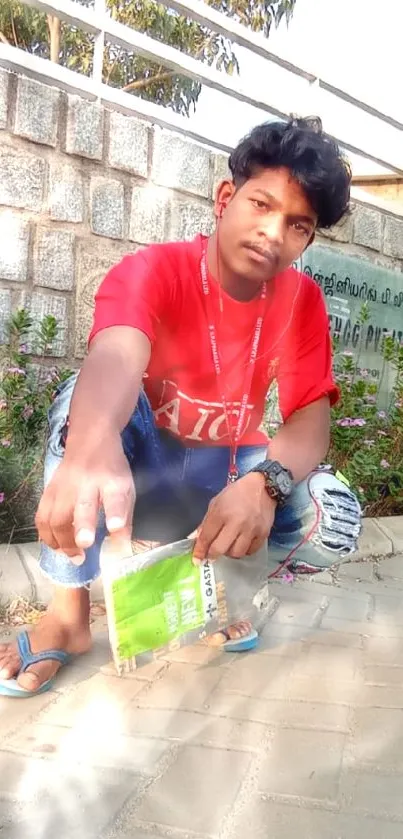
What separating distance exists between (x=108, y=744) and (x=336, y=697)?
0.54 m

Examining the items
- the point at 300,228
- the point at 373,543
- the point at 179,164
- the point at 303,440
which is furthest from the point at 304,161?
the point at 373,543

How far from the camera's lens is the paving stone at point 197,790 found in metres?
1.22

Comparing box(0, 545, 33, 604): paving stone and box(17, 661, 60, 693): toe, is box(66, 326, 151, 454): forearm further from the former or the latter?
box(0, 545, 33, 604): paving stone

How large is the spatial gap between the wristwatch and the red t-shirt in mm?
265

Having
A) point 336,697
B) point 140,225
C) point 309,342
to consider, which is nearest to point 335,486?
point 309,342

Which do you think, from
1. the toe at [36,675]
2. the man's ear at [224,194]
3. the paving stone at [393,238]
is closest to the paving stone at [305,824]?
the toe at [36,675]

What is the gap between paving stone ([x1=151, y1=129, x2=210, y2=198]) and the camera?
A: 3193mm

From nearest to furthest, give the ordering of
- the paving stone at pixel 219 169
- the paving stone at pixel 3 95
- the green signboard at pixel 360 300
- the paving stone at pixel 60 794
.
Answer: the paving stone at pixel 60 794 < the paving stone at pixel 3 95 < the paving stone at pixel 219 169 < the green signboard at pixel 360 300

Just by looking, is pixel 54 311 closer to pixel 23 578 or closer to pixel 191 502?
pixel 23 578

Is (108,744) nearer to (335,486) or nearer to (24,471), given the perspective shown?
(335,486)

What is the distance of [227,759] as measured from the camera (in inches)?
56.1

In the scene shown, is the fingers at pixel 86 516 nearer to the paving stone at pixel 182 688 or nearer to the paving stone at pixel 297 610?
the paving stone at pixel 182 688

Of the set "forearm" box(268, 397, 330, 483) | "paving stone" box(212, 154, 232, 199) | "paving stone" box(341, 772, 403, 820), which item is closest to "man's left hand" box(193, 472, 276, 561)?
"forearm" box(268, 397, 330, 483)

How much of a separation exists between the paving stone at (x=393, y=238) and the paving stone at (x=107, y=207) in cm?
194
